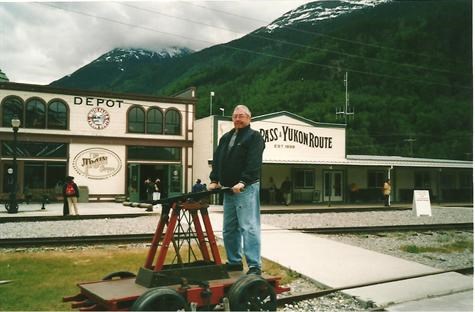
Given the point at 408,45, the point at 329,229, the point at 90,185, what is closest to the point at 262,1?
the point at 408,45

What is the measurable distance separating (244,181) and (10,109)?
24.4 meters

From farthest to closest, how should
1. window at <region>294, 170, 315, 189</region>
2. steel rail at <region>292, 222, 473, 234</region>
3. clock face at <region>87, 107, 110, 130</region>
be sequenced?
window at <region>294, 170, 315, 189</region>
clock face at <region>87, 107, 110, 130</region>
steel rail at <region>292, 222, 473, 234</region>

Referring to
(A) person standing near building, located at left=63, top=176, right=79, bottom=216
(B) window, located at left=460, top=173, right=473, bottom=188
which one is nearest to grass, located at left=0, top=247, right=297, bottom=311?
(A) person standing near building, located at left=63, top=176, right=79, bottom=216

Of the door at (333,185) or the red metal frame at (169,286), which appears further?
the door at (333,185)

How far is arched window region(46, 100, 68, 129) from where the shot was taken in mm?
26203

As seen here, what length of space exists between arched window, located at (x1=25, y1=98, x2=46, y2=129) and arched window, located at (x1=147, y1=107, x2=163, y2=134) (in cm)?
608

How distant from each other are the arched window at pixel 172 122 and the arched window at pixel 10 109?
8452 mm

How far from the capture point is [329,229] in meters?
12.5

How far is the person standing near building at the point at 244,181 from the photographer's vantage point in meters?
4.87

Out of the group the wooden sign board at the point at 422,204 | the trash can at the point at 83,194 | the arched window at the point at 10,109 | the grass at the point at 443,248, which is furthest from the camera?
the trash can at the point at 83,194

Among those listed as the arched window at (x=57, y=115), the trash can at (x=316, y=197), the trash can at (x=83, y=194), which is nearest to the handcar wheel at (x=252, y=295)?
the trash can at (x=83, y=194)

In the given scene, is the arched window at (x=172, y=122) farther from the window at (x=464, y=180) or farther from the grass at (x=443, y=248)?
the window at (x=464, y=180)

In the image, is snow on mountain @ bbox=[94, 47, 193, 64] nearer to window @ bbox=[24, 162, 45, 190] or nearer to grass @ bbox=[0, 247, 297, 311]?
grass @ bbox=[0, 247, 297, 311]

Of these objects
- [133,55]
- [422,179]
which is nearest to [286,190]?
[422,179]
